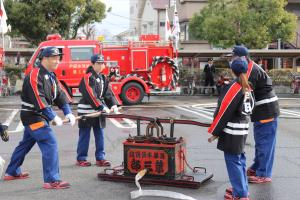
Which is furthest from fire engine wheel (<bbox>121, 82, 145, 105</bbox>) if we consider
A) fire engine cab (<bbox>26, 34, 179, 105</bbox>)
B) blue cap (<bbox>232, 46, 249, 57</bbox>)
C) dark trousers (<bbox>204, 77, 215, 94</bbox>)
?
blue cap (<bbox>232, 46, 249, 57</bbox>)

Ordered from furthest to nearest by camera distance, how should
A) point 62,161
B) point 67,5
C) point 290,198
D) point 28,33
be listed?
point 28,33 < point 67,5 < point 62,161 < point 290,198

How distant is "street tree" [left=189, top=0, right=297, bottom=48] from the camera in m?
31.6

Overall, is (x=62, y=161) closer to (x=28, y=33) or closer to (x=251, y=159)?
(x=251, y=159)

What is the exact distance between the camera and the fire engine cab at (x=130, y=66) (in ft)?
60.5

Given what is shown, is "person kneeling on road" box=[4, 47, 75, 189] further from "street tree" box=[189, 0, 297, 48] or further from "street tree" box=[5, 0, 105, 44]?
"street tree" box=[189, 0, 297, 48]

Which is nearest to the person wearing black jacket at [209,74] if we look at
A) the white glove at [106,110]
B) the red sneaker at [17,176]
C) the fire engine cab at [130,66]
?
the fire engine cab at [130,66]

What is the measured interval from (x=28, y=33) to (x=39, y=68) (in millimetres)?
24724

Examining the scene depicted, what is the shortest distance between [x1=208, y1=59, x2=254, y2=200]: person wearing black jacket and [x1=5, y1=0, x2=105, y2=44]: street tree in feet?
78.4

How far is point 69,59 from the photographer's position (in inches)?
727

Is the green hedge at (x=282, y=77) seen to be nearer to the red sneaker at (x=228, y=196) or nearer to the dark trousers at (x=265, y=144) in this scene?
the dark trousers at (x=265, y=144)

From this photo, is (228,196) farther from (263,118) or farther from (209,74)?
(209,74)

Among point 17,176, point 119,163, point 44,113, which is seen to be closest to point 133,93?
point 119,163

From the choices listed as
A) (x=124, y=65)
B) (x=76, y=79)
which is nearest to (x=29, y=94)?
(x=76, y=79)

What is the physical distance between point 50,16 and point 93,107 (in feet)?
74.6
